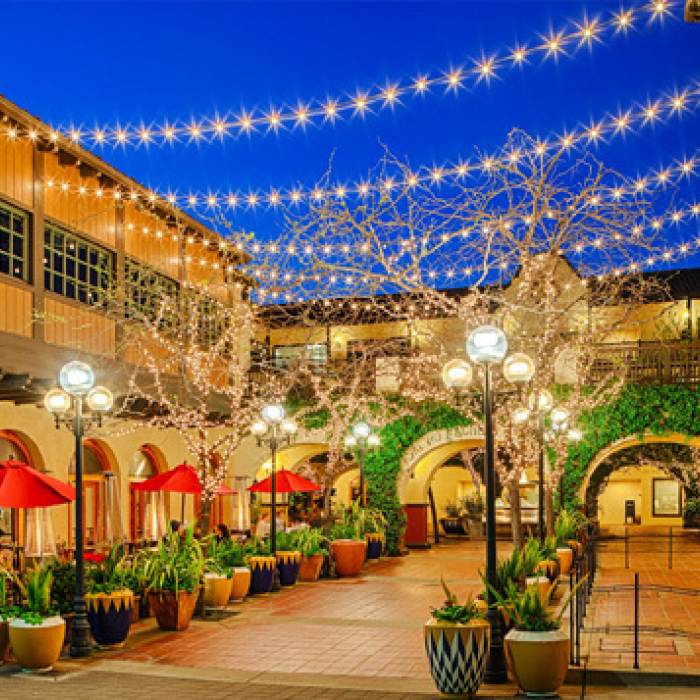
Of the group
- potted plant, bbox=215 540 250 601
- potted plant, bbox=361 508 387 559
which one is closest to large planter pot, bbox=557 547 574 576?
potted plant, bbox=361 508 387 559

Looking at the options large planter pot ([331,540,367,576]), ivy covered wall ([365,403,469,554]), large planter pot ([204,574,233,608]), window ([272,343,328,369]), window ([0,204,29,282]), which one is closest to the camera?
large planter pot ([204,574,233,608])

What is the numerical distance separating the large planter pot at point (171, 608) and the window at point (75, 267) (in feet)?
24.5

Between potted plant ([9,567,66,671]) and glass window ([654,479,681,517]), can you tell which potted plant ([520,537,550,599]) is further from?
glass window ([654,479,681,517])

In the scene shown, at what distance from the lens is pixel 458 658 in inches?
345

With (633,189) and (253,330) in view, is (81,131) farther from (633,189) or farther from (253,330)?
(253,330)

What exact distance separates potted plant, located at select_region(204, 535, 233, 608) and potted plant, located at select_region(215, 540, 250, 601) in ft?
1.19

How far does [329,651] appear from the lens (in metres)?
11.3

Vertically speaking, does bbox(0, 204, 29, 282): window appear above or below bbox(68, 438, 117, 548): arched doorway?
above

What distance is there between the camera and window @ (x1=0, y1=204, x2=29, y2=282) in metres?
16.7

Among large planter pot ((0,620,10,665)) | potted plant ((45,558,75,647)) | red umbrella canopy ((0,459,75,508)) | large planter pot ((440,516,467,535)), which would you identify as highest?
red umbrella canopy ((0,459,75,508))

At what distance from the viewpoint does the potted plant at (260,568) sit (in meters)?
15.9

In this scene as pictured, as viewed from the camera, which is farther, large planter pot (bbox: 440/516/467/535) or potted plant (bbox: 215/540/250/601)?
large planter pot (bbox: 440/516/467/535)

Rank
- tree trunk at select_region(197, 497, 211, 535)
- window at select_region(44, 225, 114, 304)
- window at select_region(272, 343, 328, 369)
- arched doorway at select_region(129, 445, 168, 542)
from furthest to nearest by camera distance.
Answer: window at select_region(272, 343, 328, 369)
arched doorway at select_region(129, 445, 168, 542)
window at select_region(44, 225, 114, 304)
tree trunk at select_region(197, 497, 211, 535)

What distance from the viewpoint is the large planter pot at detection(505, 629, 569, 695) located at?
8.81 m
